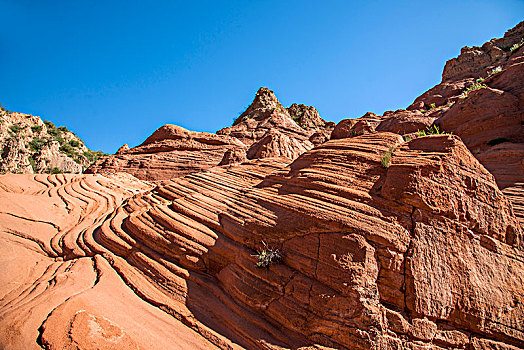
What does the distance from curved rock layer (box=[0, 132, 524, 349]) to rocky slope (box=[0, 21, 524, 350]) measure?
30 mm

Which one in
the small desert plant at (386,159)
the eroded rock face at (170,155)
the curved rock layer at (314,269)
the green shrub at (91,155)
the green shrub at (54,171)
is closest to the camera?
the curved rock layer at (314,269)

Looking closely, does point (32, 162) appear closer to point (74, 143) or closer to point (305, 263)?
point (74, 143)

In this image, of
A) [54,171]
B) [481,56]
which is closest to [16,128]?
[54,171]

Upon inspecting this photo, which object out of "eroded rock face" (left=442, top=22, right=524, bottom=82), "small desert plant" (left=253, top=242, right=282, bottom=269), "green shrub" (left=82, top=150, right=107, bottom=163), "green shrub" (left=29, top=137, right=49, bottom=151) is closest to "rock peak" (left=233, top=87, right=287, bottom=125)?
"eroded rock face" (left=442, top=22, right=524, bottom=82)

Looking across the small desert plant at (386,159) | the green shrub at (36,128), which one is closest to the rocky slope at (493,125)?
the small desert plant at (386,159)

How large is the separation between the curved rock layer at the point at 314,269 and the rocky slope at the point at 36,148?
37.6m

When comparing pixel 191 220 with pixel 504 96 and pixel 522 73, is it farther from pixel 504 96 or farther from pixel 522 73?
pixel 522 73

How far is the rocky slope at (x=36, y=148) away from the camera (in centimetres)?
3572

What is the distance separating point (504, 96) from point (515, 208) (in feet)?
24.4

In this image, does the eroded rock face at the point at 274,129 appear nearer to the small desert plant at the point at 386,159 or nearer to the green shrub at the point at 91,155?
the small desert plant at the point at 386,159

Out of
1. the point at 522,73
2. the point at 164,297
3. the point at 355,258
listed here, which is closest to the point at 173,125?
the point at 164,297

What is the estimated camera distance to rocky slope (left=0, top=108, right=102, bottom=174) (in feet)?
117

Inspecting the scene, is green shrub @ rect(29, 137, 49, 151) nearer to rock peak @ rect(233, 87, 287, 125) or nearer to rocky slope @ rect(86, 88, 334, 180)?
rocky slope @ rect(86, 88, 334, 180)

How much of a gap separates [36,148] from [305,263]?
2052 inches
